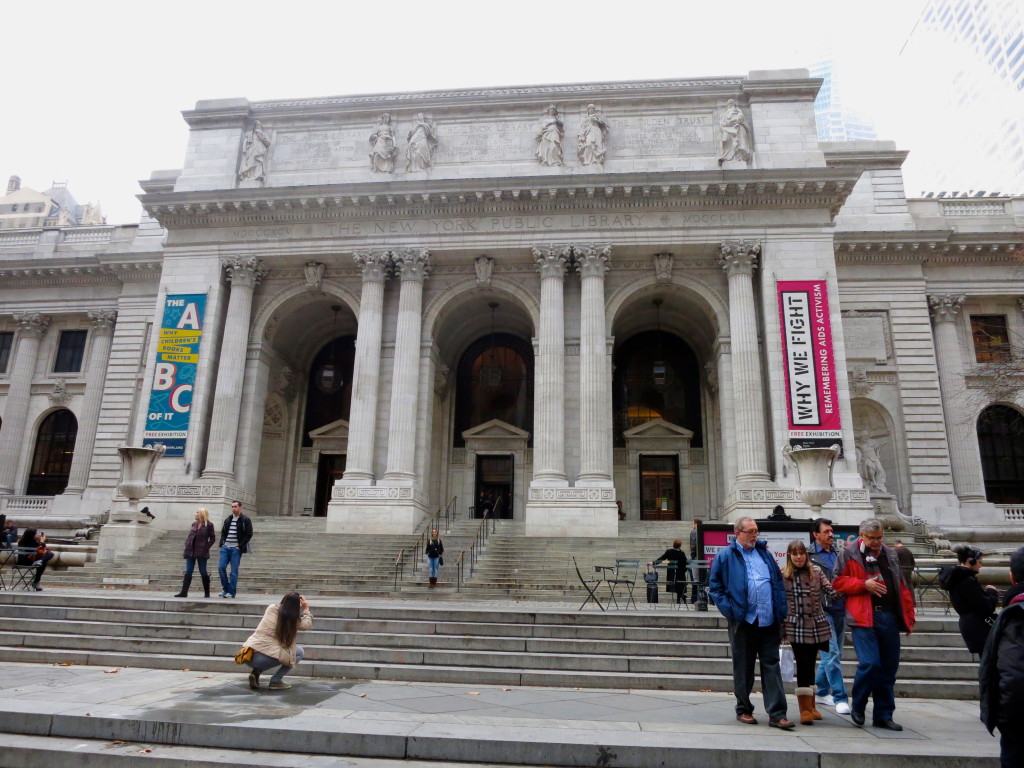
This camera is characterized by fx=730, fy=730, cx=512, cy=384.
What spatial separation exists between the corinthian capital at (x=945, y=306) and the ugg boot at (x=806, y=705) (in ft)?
97.1

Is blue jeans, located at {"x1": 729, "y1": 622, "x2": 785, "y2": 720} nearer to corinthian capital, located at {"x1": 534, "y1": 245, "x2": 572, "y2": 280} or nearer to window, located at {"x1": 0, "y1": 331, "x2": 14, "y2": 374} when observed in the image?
corinthian capital, located at {"x1": 534, "y1": 245, "x2": 572, "y2": 280}

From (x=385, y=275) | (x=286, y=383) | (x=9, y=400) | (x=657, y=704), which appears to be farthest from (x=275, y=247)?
(x=657, y=704)

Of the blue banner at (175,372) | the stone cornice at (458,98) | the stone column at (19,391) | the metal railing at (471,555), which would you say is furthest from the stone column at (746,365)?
the stone column at (19,391)

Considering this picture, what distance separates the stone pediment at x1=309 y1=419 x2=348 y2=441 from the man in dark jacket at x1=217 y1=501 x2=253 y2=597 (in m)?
16.9

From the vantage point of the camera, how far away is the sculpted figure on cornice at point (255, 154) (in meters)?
29.5

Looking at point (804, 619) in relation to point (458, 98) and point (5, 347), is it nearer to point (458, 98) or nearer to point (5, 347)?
point (458, 98)

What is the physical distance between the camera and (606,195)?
2686 centimetres

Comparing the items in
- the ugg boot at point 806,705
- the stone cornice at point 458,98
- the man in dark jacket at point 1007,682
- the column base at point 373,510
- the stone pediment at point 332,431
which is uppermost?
the stone cornice at point 458,98

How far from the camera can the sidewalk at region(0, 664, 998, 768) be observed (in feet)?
→ 20.1

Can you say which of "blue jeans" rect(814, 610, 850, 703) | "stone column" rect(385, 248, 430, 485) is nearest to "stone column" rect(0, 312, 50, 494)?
"stone column" rect(385, 248, 430, 485)

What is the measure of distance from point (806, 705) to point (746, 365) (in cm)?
1928

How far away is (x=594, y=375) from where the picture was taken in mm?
25812

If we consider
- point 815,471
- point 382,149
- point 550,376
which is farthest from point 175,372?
point 815,471

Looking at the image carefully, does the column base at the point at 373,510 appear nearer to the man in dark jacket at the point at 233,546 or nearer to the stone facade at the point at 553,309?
the stone facade at the point at 553,309
